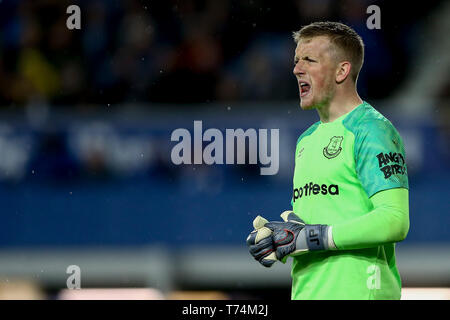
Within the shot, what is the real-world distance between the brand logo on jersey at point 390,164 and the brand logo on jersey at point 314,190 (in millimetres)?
228

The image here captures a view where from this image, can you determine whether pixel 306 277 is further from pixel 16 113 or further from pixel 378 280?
pixel 16 113

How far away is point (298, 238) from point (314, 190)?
23cm

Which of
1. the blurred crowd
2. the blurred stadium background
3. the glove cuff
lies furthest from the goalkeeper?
the blurred crowd

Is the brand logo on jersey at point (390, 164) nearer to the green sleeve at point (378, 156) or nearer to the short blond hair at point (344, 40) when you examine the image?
the green sleeve at point (378, 156)

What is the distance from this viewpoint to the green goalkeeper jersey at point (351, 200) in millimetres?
3520

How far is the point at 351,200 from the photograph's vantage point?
362 cm

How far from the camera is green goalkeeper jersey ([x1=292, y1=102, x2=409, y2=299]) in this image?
352 cm

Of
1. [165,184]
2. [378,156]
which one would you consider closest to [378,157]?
[378,156]

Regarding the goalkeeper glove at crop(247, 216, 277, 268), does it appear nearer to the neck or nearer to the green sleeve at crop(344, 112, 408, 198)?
the green sleeve at crop(344, 112, 408, 198)

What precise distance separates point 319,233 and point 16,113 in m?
5.53

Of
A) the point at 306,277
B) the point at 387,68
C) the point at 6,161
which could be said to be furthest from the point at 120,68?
the point at 306,277

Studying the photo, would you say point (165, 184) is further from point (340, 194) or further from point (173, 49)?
point (340, 194)

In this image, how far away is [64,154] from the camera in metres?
8.49

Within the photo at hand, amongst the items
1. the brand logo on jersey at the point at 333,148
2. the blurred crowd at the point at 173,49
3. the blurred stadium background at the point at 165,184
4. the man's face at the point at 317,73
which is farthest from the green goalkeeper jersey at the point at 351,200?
the blurred crowd at the point at 173,49
